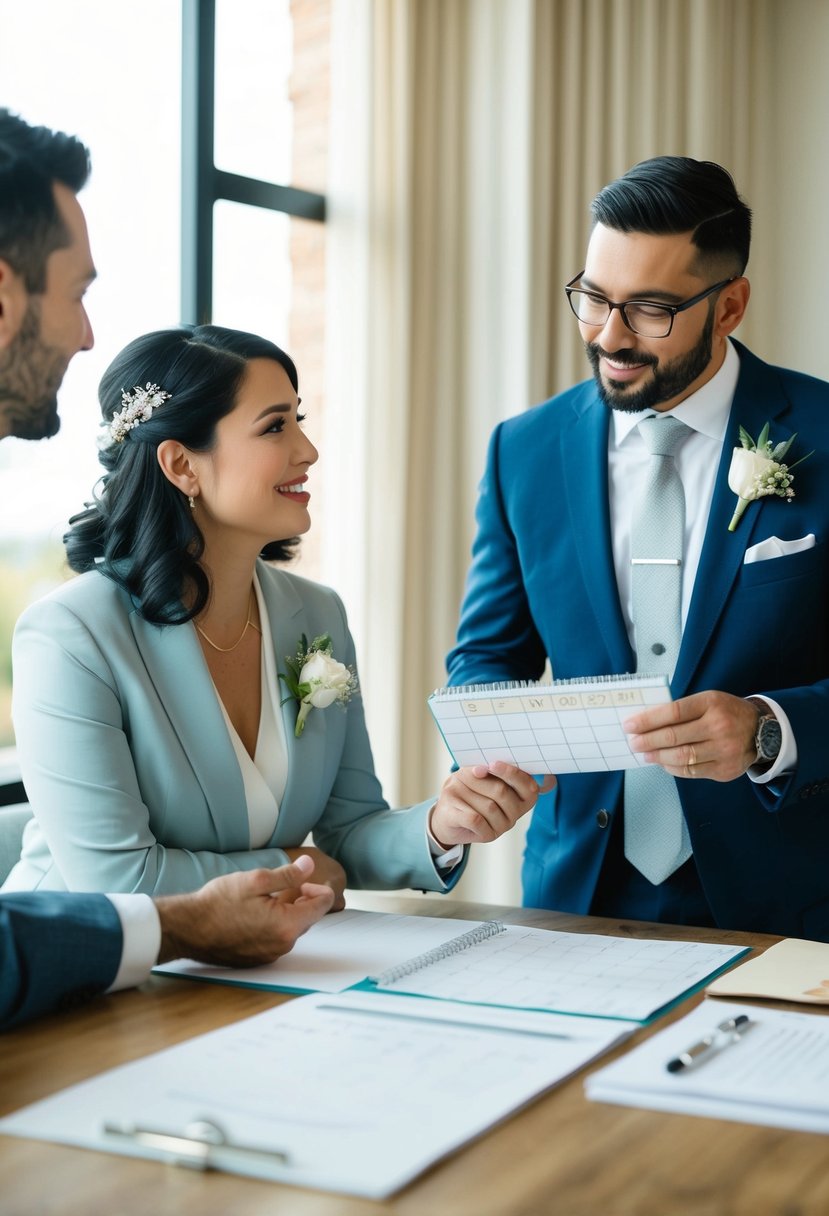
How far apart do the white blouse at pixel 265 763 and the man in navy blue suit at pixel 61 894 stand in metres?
0.45

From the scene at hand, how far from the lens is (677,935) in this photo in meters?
2.00

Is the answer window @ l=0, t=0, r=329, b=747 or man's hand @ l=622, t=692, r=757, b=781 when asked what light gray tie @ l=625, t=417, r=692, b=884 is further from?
window @ l=0, t=0, r=329, b=747

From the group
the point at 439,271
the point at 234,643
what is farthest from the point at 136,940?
the point at 439,271

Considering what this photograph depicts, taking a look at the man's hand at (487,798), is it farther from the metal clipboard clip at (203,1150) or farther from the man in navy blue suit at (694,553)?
the metal clipboard clip at (203,1150)

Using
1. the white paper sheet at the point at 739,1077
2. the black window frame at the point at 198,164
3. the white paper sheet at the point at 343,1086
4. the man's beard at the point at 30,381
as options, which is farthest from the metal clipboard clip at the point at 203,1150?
the black window frame at the point at 198,164

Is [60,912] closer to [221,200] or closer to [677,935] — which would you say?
[677,935]

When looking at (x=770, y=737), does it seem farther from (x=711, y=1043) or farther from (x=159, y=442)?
(x=159, y=442)

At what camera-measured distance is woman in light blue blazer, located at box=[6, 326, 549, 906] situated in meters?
2.09

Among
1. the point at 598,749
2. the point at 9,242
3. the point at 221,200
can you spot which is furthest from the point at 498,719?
the point at 221,200

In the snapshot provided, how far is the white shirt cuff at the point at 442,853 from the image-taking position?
229 centimetres

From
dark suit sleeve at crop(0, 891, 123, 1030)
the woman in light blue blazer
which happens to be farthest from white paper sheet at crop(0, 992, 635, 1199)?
the woman in light blue blazer

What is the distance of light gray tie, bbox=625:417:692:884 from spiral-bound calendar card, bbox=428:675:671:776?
46 cm

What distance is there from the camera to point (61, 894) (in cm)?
169

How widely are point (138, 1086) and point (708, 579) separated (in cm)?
148
